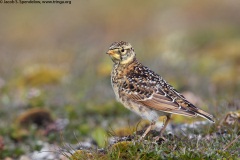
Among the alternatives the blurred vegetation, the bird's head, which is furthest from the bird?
the blurred vegetation

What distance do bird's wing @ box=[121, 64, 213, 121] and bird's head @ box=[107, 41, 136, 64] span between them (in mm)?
292

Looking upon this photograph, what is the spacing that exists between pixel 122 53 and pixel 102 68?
22.1ft

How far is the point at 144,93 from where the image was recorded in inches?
332

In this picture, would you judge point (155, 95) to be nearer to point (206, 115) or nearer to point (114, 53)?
point (206, 115)

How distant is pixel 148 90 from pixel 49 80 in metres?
7.01

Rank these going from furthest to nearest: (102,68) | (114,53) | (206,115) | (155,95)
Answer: (102,68) < (114,53) < (155,95) < (206,115)

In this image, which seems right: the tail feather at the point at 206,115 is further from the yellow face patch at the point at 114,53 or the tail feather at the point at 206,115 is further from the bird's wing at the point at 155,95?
the yellow face patch at the point at 114,53

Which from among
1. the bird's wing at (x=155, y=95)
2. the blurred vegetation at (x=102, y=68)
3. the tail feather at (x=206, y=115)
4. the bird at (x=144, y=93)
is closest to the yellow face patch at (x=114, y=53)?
the bird at (x=144, y=93)

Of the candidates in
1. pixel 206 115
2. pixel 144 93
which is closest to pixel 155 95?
pixel 144 93

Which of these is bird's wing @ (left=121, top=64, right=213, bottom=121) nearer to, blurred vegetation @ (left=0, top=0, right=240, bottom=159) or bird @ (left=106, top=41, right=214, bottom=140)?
bird @ (left=106, top=41, right=214, bottom=140)

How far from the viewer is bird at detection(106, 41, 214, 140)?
26.7 feet

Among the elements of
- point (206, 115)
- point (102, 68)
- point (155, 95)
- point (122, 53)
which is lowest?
point (102, 68)

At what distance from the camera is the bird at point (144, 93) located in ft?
26.7

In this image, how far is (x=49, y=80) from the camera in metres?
15.2
